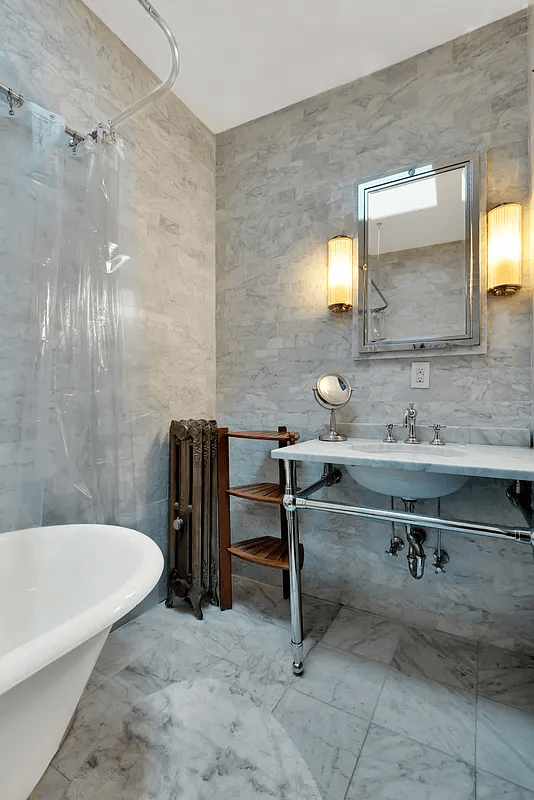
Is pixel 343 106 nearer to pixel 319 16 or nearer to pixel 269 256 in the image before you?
pixel 319 16

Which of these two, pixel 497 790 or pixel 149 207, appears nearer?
pixel 497 790

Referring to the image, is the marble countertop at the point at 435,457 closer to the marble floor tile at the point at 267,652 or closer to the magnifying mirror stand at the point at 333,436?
the magnifying mirror stand at the point at 333,436

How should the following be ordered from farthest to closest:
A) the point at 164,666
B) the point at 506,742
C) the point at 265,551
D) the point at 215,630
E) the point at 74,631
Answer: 1. the point at 265,551
2. the point at 215,630
3. the point at 164,666
4. the point at 506,742
5. the point at 74,631

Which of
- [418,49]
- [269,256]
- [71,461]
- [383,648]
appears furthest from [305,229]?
[383,648]

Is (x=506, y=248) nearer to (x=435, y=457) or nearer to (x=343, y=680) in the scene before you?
(x=435, y=457)

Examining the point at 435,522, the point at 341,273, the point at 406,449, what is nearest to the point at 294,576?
the point at 435,522

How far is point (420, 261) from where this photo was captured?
1.62m

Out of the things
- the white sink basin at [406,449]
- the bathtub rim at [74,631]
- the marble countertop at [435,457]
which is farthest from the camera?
the white sink basin at [406,449]

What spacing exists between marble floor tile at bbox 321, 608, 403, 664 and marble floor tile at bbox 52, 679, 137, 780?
785 millimetres

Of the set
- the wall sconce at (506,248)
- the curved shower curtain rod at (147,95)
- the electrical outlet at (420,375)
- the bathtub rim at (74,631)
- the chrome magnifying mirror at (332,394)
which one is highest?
the curved shower curtain rod at (147,95)

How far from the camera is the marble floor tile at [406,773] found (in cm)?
93

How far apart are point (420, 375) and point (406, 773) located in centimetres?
132

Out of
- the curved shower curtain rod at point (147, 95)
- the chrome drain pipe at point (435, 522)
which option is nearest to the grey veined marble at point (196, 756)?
the chrome drain pipe at point (435, 522)

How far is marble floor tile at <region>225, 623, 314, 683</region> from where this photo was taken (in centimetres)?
134
